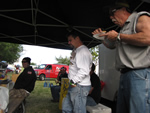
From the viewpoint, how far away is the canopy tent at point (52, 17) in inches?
119

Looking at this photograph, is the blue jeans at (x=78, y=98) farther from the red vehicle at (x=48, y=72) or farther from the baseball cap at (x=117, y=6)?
the red vehicle at (x=48, y=72)

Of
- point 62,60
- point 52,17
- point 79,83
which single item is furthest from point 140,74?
point 62,60

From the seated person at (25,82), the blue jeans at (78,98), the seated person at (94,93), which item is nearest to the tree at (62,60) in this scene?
the seated person at (25,82)

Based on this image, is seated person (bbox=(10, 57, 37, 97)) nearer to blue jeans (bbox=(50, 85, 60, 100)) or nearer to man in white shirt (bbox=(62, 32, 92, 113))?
blue jeans (bbox=(50, 85, 60, 100))

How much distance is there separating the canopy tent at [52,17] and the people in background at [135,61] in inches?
53.7

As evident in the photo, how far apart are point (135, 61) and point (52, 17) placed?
3152 mm

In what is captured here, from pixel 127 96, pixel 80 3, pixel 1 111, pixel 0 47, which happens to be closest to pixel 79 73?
pixel 127 96

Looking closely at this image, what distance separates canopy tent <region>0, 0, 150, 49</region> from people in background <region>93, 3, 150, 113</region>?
1365mm

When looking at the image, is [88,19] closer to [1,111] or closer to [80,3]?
[80,3]

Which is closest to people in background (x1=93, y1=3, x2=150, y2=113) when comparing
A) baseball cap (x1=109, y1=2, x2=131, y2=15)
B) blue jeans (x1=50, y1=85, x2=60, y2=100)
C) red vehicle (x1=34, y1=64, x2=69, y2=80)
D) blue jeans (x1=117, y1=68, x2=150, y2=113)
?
blue jeans (x1=117, y1=68, x2=150, y2=113)

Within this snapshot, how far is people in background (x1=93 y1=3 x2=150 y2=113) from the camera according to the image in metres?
1.10

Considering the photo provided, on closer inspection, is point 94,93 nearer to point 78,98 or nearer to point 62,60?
point 78,98

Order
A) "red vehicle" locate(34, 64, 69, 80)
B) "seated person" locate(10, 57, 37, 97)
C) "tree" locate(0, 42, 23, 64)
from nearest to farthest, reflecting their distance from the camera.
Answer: "seated person" locate(10, 57, 37, 97)
"red vehicle" locate(34, 64, 69, 80)
"tree" locate(0, 42, 23, 64)

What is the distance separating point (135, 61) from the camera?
1146 mm
